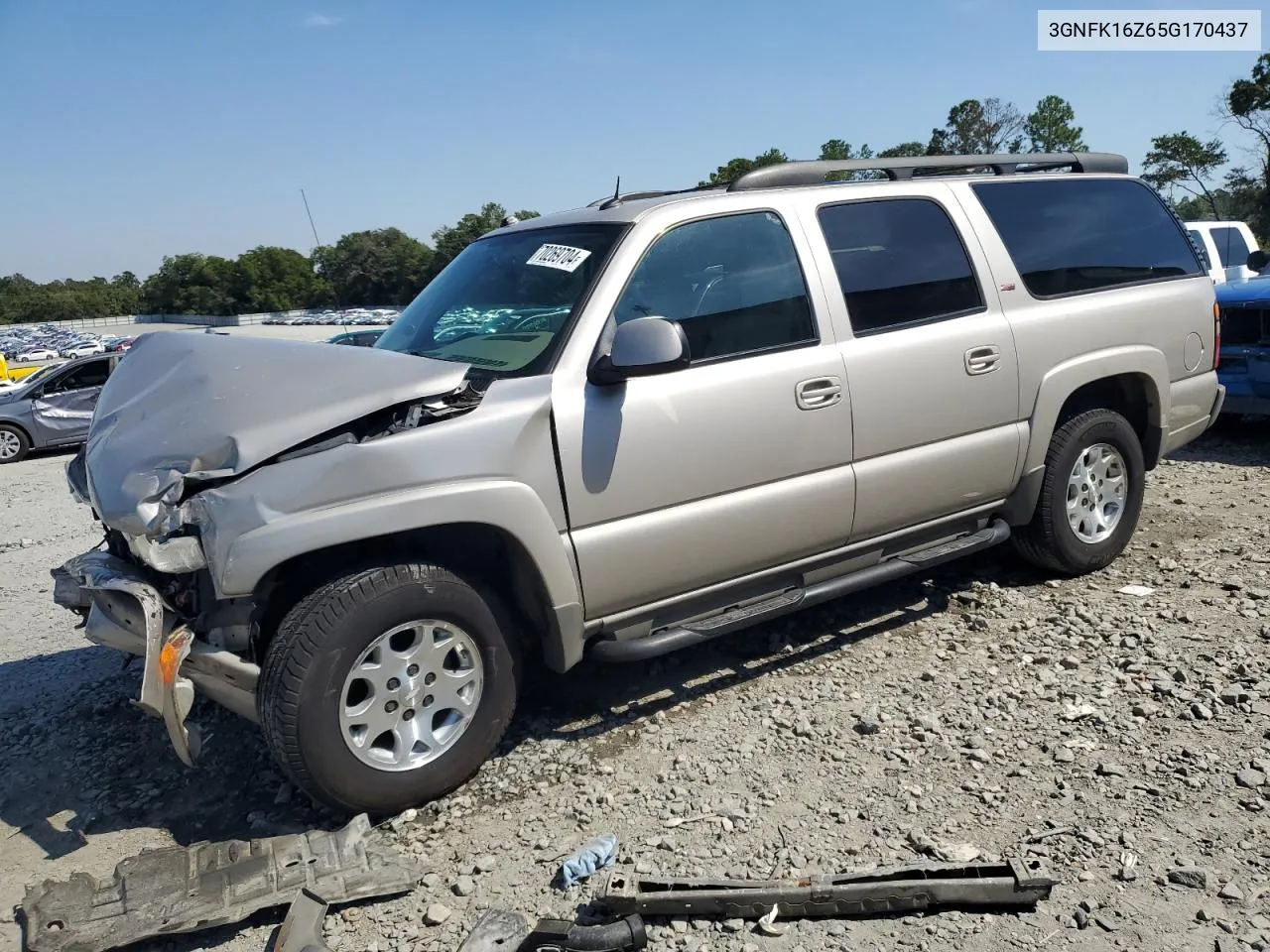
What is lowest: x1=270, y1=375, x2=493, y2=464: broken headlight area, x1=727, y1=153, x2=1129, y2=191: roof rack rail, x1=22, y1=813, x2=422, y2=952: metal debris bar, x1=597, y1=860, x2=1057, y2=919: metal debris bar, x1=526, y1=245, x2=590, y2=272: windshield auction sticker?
x1=597, y1=860, x2=1057, y2=919: metal debris bar

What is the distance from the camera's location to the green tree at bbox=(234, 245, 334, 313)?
8962 centimetres

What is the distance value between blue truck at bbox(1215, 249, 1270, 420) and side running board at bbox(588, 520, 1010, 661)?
446cm

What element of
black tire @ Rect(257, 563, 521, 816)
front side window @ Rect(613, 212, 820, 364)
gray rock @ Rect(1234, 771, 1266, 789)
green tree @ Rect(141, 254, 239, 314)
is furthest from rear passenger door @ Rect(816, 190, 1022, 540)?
green tree @ Rect(141, 254, 239, 314)

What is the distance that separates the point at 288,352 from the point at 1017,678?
3.13 metres

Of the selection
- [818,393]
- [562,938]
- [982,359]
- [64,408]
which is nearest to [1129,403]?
[982,359]

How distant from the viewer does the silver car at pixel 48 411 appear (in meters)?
14.0

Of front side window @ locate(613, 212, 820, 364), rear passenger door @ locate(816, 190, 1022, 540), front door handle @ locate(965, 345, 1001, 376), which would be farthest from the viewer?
front door handle @ locate(965, 345, 1001, 376)

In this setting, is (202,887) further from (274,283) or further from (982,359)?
(274,283)

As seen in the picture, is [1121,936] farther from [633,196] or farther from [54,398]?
[54,398]

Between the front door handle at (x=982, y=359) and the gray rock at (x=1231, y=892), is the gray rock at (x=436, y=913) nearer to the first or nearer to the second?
the gray rock at (x=1231, y=892)

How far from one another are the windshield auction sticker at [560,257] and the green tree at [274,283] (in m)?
87.9

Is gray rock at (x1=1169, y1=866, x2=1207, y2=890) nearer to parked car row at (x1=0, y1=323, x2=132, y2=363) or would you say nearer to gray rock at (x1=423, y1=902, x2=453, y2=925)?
gray rock at (x1=423, y1=902, x2=453, y2=925)

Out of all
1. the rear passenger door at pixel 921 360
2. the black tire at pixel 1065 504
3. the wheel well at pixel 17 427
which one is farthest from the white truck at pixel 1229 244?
the wheel well at pixel 17 427

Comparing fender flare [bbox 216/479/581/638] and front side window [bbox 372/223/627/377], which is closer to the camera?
fender flare [bbox 216/479/581/638]
